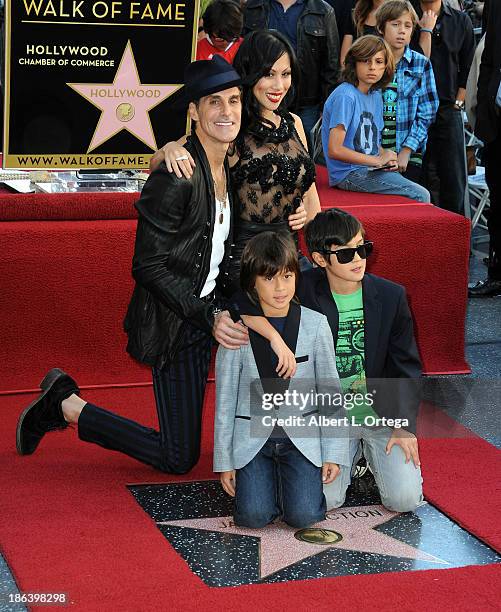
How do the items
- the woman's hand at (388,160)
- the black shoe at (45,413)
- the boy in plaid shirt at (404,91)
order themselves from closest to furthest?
the black shoe at (45,413) < the woman's hand at (388,160) < the boy in plaid shirt at (404,91)

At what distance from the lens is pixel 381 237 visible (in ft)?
19.2

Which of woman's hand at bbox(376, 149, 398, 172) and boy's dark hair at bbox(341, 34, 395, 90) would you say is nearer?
boy's dark hair at bbox(341, 34, 395, 90)

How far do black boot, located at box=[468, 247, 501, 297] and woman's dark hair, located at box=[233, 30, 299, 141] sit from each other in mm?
3302

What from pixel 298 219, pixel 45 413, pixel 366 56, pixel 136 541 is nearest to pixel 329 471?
pixel 136 541

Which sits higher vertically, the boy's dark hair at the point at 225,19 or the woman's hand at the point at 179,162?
the boy's dark hair at the point at 225,19

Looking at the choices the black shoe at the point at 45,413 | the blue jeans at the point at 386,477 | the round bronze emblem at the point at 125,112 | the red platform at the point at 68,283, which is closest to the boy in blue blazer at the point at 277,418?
A: the blue jeans at the point at 386,477

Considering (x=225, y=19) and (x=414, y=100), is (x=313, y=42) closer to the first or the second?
(x=225, y=19)

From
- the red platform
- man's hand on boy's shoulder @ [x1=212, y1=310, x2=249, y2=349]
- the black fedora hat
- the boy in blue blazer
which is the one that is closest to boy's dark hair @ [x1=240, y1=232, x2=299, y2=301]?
the boy in blue blazer

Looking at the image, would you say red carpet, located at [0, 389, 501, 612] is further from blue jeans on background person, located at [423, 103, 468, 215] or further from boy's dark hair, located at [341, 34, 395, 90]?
blue jeans on background person, located at [423, 103, 468, 215]

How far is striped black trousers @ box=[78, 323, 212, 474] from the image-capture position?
4.37 meters

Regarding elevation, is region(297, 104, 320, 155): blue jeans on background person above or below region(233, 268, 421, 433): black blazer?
above

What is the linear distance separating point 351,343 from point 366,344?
0.06m

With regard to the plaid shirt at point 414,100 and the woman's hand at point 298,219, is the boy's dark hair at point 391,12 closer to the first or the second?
the plaid shirt at point 414,100

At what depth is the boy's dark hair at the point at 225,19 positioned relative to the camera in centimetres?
715
